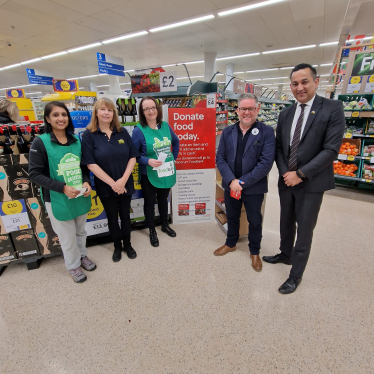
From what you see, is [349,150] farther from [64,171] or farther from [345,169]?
[64,171]

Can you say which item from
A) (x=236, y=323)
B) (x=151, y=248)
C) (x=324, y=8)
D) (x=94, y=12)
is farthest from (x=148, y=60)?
(x=236, y=323)

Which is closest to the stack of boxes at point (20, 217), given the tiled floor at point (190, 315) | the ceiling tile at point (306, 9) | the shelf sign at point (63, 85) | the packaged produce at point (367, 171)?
the tiled floor at point (190, 315)

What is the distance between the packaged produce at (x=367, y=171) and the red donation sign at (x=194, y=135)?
3.32m

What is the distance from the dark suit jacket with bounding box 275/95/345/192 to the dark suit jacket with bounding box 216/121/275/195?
0.21 m

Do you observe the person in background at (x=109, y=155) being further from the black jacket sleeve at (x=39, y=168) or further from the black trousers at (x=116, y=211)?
the black jacket sleeve at (x=39, y=168)

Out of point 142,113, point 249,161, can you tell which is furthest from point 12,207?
point 249,161

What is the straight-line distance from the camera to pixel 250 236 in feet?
7.47

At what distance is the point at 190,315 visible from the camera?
1.75m

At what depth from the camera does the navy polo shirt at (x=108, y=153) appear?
1971 millimetres

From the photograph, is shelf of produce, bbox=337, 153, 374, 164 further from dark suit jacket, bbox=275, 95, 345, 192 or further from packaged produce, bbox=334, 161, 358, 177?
dark suit jacket, bbox=275, 95, 345, 192

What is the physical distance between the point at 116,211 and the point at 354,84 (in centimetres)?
483

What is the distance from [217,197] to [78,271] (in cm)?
208

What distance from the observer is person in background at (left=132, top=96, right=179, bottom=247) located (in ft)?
7.74

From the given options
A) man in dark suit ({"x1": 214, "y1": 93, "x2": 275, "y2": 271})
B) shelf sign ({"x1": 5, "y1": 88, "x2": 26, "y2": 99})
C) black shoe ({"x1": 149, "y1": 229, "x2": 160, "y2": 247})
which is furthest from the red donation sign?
shelf sign ({"x1": 5, "y1": 88, "x2": 26, "y2": 99})
